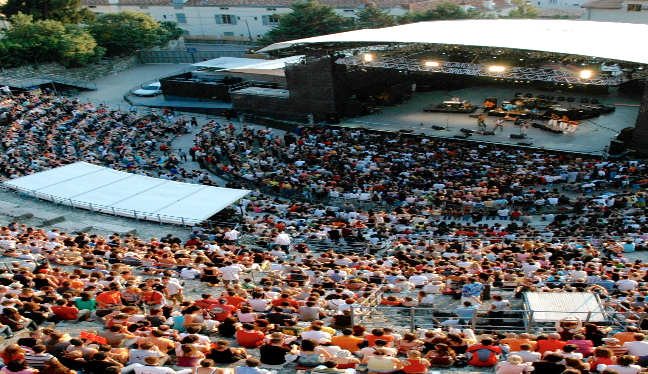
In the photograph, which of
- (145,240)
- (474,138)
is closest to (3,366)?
(145,240)

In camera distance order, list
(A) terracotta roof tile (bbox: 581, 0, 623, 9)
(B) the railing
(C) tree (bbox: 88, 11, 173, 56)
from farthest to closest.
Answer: (C) tree (bbox: 88, 11, 173, 56) < (A) terracotta roof tile (bbox: 581, 0, 623, 9) < (B) the railing

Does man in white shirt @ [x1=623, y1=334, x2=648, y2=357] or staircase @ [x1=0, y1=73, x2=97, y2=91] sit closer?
man in white shirt @ [x1=623, y1=334, x2=648, y2=357]

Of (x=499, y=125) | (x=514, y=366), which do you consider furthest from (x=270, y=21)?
(x=514, y=366)

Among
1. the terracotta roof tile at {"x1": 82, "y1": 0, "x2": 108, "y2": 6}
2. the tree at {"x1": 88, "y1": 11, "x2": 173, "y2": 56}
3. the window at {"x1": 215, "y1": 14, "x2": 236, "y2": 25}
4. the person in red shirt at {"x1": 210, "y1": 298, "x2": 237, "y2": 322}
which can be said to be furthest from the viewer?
the terracotta roof tile at {"x1": 82, "y1": 0, "x2": 108, "y2": 6}

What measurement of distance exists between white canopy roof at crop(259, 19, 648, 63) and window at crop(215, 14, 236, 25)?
36.6m

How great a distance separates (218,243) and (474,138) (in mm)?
18930

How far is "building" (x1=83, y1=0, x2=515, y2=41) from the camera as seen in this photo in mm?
67375

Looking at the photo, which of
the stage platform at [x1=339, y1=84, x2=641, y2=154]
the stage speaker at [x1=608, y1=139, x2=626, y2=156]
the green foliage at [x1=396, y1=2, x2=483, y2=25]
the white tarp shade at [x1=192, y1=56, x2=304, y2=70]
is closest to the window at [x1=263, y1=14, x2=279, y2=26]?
the green foliage at [x1=396, y1=2, x2=483, y2=25]

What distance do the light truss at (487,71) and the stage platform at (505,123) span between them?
3.10m

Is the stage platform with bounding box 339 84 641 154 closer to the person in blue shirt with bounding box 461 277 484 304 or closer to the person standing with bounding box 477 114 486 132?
the person standing with bounding box 477 114 486 132

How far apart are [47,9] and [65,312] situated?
179 feet

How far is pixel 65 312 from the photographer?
34.6 feet

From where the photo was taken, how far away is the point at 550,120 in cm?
3372

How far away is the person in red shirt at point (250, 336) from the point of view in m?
9.61
